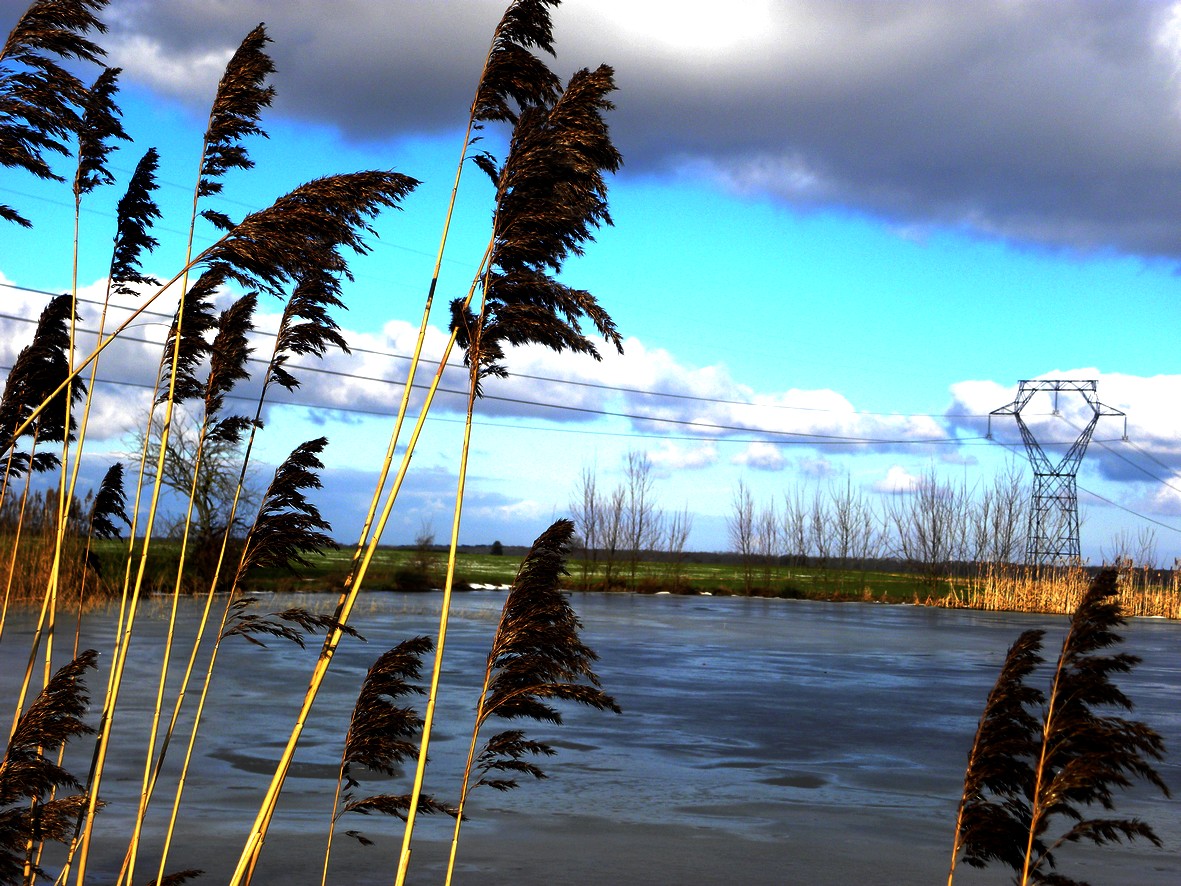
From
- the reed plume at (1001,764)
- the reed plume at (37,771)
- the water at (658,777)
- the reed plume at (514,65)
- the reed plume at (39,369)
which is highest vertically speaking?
the reed plume at (514,65)

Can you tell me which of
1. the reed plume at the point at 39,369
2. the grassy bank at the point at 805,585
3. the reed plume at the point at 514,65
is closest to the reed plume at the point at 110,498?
the reed plume at the point at 39,369

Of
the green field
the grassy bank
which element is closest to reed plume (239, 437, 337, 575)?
the grassy bank

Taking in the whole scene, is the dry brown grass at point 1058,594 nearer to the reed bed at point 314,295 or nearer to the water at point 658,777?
the water at point 658,777

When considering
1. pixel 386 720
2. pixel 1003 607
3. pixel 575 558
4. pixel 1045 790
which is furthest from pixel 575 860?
pixel 575 558

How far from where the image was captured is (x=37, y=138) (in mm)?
3242

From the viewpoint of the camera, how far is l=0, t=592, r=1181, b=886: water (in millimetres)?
6176

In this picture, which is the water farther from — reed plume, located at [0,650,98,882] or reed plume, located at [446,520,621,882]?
reed plume, located at [446,520,621,882]

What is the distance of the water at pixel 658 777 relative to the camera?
20.3ft

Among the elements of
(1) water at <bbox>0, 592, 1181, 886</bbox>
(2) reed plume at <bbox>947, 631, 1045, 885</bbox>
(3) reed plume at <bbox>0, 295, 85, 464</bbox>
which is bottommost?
(1) water at <bbox>0, 592, 1181, 886</bbox>

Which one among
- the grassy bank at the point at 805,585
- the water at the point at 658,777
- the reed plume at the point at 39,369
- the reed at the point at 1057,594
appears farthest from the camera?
the reed at the point at 1057,594

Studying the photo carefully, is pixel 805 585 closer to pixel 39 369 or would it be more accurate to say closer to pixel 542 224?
pixel 39 369

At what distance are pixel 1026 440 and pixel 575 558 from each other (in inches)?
933

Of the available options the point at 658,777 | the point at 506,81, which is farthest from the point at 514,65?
the point at 658,777

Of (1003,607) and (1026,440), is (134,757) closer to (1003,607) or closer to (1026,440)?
(1003,607)
